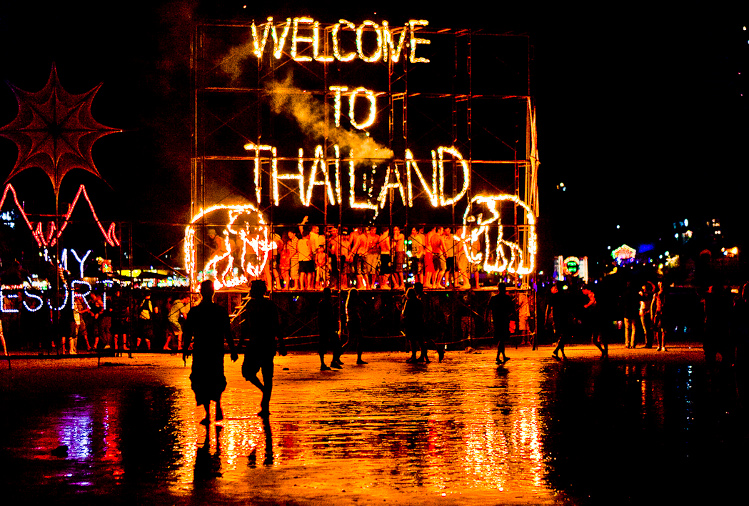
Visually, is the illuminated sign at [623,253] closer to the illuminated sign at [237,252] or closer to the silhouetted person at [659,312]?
the silhouetted person at [659,312]

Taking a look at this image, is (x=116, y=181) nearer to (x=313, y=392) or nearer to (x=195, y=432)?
(x=313, y=392)

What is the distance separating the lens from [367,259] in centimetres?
2616

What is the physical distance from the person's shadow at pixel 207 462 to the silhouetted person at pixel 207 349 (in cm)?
61

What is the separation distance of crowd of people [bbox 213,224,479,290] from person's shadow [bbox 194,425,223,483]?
51.3 ft

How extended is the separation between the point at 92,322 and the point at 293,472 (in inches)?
666

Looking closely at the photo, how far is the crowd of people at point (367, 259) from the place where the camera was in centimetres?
2567

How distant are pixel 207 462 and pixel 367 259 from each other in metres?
17.6

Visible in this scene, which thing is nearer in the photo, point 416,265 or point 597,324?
point 597,324

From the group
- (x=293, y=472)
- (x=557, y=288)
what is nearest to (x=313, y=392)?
(x=293, y=472)

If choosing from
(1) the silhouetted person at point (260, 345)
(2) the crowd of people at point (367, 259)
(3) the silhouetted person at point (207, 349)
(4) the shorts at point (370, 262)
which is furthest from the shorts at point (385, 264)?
(3) the silhouetted person at point (207, 349)

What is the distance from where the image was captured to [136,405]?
510 inches

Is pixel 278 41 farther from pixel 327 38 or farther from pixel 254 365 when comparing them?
pixel 254 365

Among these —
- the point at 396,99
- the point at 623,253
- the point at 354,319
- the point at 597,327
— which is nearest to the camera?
the point at 354,319

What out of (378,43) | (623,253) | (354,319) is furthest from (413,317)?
(623,253)
